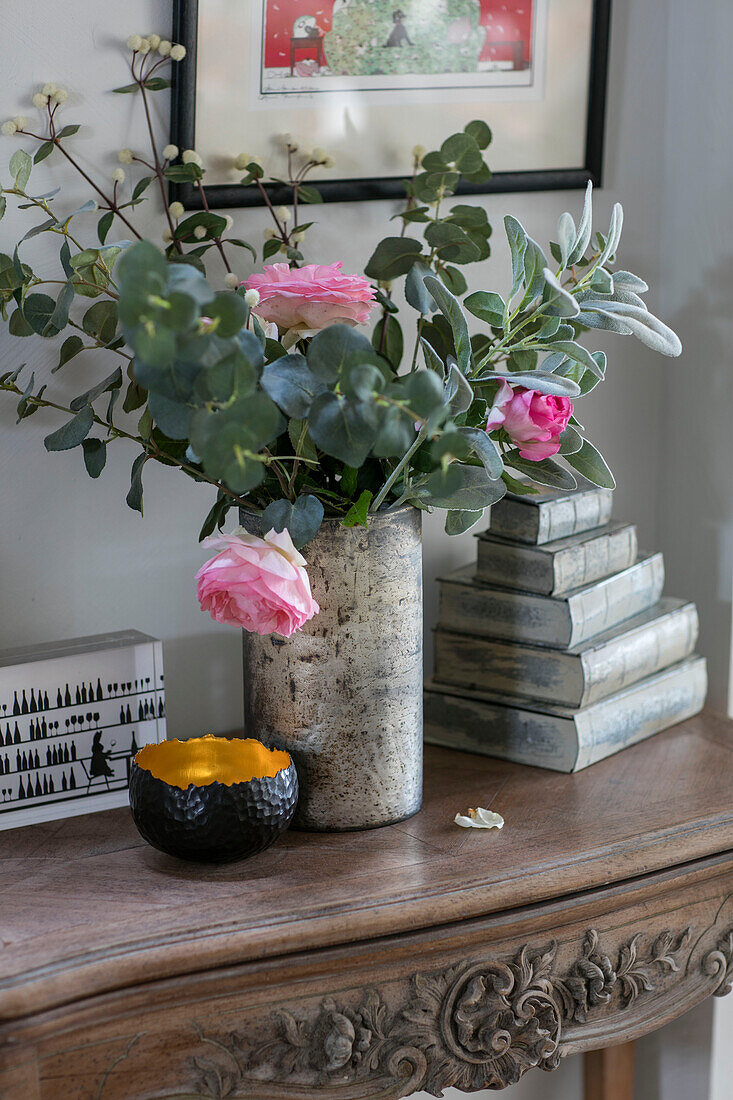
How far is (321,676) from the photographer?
83 cm

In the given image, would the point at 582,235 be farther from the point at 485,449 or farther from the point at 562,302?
the point at 485,449

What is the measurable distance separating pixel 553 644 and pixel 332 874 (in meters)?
0.31

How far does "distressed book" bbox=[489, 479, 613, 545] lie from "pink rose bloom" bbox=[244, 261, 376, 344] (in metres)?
0.27

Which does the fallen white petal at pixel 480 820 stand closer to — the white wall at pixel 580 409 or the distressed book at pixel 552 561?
the distressed book at pixel 552 561

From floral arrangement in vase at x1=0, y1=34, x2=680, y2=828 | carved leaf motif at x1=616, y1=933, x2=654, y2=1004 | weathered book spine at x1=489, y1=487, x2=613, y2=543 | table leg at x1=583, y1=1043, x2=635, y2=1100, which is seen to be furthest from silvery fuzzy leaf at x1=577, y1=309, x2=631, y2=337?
table leg at x1=583, y1=1043, x2=635, y2=1100

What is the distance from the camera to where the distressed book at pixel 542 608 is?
0.98m

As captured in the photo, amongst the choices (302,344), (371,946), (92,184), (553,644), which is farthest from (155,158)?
(371,946)

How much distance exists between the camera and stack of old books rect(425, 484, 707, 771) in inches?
38.6

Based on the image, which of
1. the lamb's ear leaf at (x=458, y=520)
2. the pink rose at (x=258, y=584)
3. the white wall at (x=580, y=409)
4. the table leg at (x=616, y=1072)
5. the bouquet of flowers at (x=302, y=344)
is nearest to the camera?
the bouquet of flowers at (x=302, y=344)

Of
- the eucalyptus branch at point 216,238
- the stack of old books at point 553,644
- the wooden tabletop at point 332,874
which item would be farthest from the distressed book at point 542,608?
the eucalyptus branch at point 216,238

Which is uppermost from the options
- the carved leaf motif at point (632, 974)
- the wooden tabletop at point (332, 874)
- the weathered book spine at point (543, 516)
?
the weathered book spine at point (543, 516)

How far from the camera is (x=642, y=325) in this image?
804 millimetres

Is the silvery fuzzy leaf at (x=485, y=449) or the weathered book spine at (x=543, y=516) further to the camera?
the weathered book spine at (x=543, y=516)

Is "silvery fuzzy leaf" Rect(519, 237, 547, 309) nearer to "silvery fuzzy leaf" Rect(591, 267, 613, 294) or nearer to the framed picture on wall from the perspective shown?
"silvery fuzzy leaf" Rect(591, 267, 613, 294)
